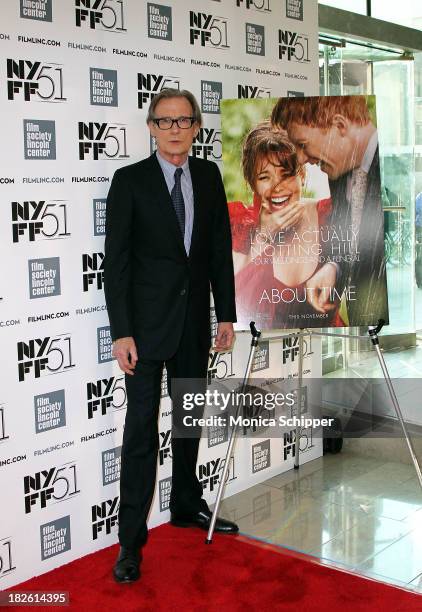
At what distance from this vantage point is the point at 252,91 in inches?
154

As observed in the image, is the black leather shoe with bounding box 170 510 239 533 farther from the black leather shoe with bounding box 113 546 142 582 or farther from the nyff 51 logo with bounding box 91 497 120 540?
the black leather shoe with bounding box 113 546 142 582

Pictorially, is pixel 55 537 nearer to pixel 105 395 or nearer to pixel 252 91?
pixel 105 395

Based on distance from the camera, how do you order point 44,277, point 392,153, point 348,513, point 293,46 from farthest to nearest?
1. point 392,153
2. point 293,46
3. point 348,513
4. point 44,277

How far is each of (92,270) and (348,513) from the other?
1655mm

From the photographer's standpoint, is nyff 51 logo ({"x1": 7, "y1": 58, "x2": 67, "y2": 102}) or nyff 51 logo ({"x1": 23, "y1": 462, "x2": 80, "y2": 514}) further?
nyff 51 logo ({"x1": 23, "y1": 462, "x2": 80, "y2": 514})

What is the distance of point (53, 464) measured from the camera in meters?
3.19

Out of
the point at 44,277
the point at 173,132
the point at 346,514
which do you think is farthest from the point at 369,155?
the point at 346,514

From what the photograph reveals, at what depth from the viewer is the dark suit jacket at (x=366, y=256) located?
3.60 meters

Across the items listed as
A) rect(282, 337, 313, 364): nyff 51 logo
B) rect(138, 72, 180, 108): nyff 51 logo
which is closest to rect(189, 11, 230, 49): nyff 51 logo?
rect(138, 72, 180, 108): nyff 51 logo

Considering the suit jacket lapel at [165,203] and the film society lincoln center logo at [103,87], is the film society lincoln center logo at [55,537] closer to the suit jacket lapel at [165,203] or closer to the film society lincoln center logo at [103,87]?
the suit jacket lapel at [165,203]

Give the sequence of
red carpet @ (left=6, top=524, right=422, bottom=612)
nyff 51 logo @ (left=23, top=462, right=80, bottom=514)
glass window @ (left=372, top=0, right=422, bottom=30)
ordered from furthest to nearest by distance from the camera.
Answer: glass window @ (left=372, top=0, right=422, bottom=30), nyff 51 logo @ (left=23, top=462, right=80, bottom=514), red carpet @ (left=6, top=524, right=422, bottom=612)

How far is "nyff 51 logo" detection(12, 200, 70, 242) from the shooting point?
2979 mm

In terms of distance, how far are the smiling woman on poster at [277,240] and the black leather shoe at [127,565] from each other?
1.14 meters

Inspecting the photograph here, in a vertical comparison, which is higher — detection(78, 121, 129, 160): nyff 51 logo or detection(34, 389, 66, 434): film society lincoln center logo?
detection(78, 121, 129, 160): nyff 51 logo
